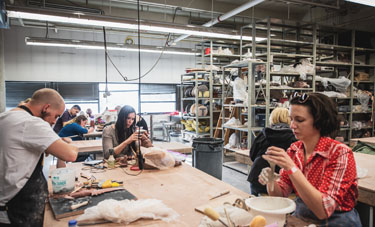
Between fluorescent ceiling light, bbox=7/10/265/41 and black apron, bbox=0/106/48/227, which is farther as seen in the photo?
fluorescent ceiling light, bbox=7/10/265/41

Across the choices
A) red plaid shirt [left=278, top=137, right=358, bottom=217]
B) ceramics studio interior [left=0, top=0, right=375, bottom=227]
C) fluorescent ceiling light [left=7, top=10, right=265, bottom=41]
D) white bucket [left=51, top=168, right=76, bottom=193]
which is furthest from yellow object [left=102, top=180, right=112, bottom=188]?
fluorescent ceiling light [left=7, top=10, right=265, bottom=41]

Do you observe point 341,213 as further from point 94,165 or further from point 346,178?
point 94,165

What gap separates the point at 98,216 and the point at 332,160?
128 cm

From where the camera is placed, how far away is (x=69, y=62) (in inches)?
368

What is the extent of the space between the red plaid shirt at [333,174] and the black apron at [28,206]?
5.00ft

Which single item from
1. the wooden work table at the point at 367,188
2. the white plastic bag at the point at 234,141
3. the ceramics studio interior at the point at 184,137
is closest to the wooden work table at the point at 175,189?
the ceramics studio interior at the point at 184,137

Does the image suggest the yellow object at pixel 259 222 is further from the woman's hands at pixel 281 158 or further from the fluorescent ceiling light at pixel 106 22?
the fluorescent ceiling light at pixel 106 22

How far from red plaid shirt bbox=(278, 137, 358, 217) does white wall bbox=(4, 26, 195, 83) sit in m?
9.32

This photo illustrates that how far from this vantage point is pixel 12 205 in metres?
1.42

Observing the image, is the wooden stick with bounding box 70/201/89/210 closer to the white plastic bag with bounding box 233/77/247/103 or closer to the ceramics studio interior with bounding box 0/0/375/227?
the ceramics studio interior with bounding box 0/0/375/227

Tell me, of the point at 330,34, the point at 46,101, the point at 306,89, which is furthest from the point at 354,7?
the point at 46,101

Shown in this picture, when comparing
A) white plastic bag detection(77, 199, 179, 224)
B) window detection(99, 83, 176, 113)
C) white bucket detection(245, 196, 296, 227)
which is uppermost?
window detection(99, 83, 176, 113)

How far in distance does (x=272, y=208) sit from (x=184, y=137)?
7275 millimetres

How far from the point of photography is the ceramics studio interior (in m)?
1.40
